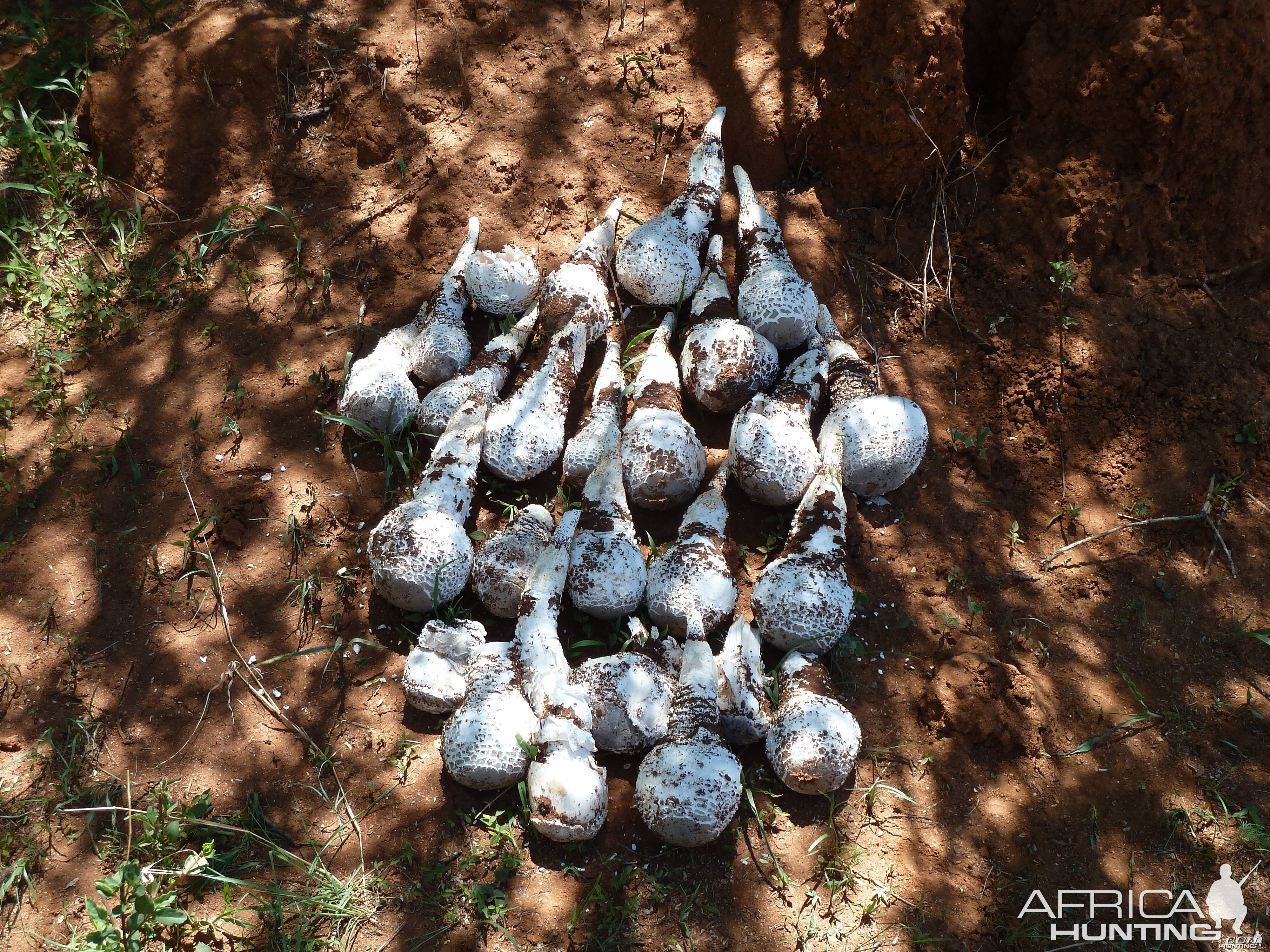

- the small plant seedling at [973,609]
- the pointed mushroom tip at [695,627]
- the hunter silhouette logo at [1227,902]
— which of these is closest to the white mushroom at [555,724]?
the pointed mushroom tip at [695,627]

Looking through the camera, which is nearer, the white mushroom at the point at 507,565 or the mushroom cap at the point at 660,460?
the white mushroom at the point at 507,565

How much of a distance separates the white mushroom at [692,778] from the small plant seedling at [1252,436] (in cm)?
269

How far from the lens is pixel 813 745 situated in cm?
296

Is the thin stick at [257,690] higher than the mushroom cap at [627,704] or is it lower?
lower

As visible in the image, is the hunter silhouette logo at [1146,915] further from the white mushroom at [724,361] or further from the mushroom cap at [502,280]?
the mushroom cap at [502,280]

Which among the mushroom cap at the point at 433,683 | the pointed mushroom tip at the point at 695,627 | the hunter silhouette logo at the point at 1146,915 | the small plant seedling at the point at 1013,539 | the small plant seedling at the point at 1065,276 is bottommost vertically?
the hunter silhouette logo at the point at 1146,915

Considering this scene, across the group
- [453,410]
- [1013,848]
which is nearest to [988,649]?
[1013,848]

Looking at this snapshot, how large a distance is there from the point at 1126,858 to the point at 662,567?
1909 mm

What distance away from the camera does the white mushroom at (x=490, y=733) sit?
9.68 ft

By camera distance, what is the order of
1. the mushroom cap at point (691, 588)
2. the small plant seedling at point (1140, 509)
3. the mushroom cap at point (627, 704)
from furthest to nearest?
the small plant seedling at point (1140, 509), the mushroom cap at point (691, 588), the mushroom cap at point (627, 704)

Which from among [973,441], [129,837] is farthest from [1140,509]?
[129,837]

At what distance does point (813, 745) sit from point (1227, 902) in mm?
1485

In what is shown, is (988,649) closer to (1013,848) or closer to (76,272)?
(1013,848)

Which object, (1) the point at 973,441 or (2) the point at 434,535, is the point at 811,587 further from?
(2) the point at 434,535
